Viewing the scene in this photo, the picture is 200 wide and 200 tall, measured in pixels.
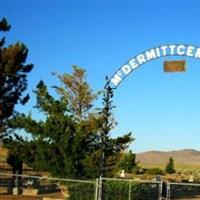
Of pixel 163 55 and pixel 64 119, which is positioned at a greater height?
pixel 163 55

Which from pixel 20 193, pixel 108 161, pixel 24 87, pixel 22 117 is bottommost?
pixel 20 193

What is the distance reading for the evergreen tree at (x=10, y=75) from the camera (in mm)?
45688

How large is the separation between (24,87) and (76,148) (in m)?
20.3

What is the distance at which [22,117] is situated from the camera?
102 feet

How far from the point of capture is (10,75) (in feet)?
153

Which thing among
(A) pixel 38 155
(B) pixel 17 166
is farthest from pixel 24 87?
(A) pixel 38 155

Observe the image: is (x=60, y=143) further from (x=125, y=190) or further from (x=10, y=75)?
(x=10, y=75)

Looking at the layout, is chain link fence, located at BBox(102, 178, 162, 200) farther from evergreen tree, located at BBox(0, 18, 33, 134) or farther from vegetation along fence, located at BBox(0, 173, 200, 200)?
evergreen tree, located at BBox(0, 18, 33, 134)

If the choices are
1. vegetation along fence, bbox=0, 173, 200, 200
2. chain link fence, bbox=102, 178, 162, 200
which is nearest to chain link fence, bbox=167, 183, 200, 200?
vegetation along fence, bbox=0, 173, 200, 200

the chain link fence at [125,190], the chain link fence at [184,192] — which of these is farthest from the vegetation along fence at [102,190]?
the chain link fence at [184,192]

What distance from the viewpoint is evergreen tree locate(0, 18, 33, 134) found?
45.7 m

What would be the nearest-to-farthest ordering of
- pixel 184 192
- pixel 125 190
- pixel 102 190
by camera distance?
pixel 102 190 < pixel 125 190 < pixel 184 192

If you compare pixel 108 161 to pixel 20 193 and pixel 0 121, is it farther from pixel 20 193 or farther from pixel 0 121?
pixel 0 121

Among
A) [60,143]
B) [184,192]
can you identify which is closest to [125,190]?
[60,143]
